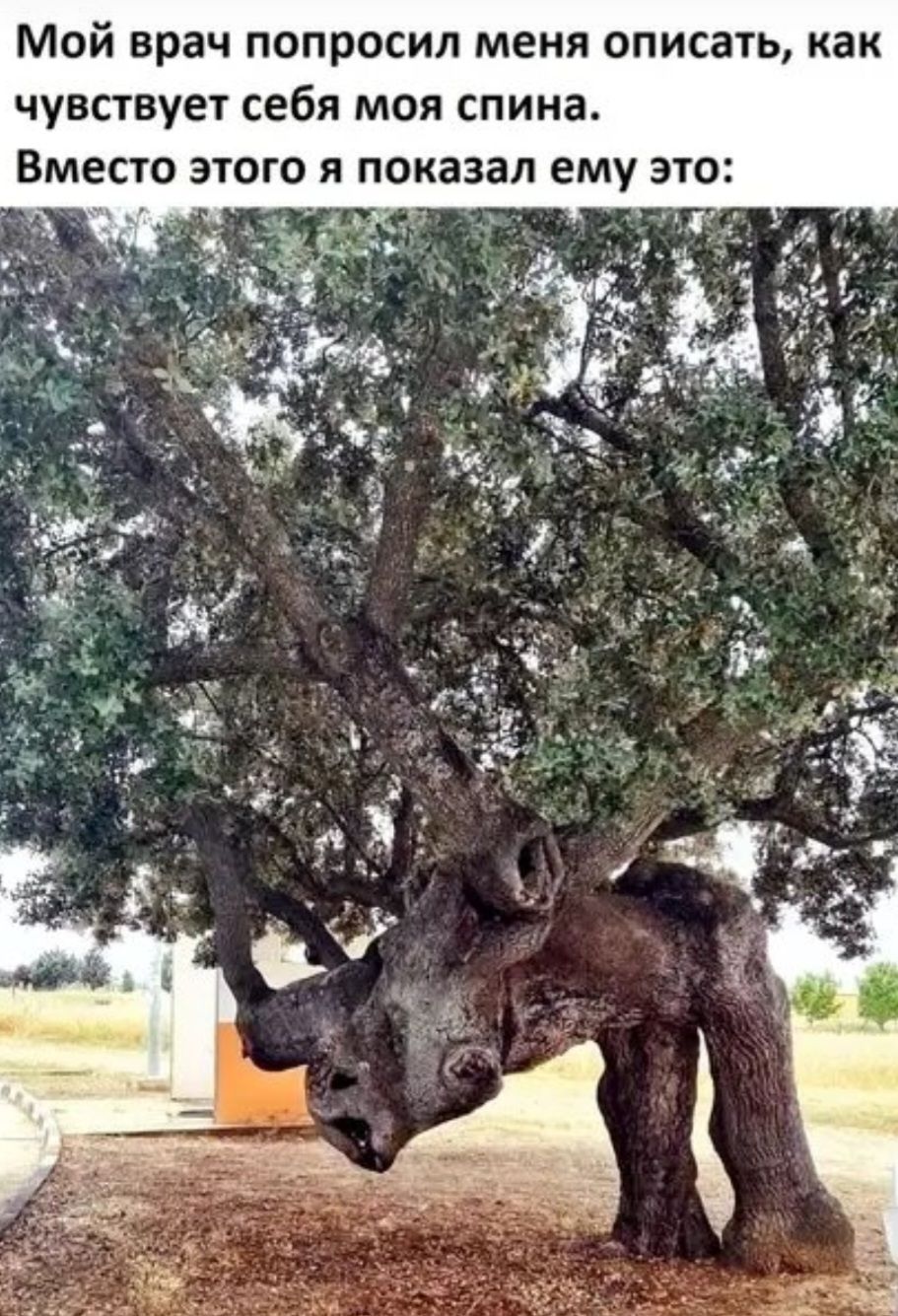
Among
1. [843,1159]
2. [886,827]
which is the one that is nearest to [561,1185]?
[843,1159]

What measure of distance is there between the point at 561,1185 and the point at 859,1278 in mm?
1912

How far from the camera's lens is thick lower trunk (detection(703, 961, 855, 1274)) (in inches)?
164

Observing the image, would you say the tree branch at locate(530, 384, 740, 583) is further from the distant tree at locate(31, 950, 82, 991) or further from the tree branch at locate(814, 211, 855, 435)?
the distant tree at locate(31, 950, 82, 991)

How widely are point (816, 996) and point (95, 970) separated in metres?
3.10

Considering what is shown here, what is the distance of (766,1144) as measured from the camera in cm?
422

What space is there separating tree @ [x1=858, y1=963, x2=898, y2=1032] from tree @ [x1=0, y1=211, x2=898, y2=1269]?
1055 millimetres

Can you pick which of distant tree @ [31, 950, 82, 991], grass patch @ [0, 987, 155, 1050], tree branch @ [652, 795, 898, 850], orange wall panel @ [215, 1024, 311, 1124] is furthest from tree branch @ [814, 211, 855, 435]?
orange wall panel @ [215, 1024, 311, 1124]

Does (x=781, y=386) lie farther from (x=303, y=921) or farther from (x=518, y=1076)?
(x=518, y=1076)

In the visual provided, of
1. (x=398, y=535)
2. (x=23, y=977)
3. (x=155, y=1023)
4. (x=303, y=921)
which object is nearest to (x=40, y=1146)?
(x=23, y=977)

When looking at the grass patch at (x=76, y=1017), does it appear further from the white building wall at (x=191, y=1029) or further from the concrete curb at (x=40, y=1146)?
the concrete curb at (x=40, y=1146)

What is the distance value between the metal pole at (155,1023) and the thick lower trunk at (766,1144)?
4.00 meters

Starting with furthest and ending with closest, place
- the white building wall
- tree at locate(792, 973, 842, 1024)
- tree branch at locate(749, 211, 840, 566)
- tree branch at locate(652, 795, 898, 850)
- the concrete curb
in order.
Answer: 1. the white building wall
2. tree at locate(792, 973, 842, 1024)
3. the concrete curb
4. tree branch at locate(652, 795, 898, 850)
5. tree branch at locate(749, 211, 840, 566)

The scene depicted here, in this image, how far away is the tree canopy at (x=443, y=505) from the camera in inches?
112

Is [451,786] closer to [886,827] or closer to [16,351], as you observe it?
[16,351]
